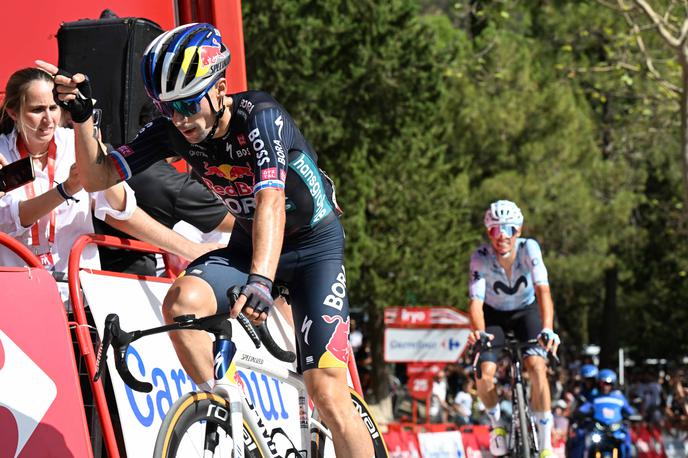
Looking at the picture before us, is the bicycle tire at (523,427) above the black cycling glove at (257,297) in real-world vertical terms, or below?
below

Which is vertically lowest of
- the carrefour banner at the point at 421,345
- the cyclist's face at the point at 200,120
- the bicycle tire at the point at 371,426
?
the carrefour banner at the point at 421,345

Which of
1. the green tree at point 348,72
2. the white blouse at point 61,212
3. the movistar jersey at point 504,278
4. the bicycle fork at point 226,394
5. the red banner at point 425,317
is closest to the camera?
the bicycle fork at point 226,394

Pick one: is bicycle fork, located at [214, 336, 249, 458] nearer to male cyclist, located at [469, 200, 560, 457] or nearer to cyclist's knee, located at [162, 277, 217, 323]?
cyclist's knee, located at [162, 277, 217, 323]

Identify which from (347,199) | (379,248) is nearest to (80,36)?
(347,199)

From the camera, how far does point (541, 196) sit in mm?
38875

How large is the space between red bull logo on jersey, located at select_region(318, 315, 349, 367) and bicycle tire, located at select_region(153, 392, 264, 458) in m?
0.56

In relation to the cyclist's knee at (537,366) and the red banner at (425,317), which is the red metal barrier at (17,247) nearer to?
the cyclist's knee at (537,366)

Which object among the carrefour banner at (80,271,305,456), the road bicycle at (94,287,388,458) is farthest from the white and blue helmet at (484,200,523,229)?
the road bicycle at (94,287,388,458)

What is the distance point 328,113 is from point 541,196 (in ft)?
51.0

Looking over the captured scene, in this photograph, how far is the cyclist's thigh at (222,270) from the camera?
199 inches

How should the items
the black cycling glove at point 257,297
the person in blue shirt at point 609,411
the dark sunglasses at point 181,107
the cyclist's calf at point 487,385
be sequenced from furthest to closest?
the person in blue shirt at point 609,411
the cyclist's calf at point 487,385
the dark sunglasses at point 181,107
the black cycling glove at point 257,297

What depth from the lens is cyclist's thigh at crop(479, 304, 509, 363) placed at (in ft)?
35.1

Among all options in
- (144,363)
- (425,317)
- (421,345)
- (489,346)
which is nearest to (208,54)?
(144,363)

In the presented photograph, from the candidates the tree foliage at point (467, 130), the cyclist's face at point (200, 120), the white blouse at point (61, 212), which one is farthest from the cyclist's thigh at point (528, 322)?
the tree foliage at point (467, 130)
